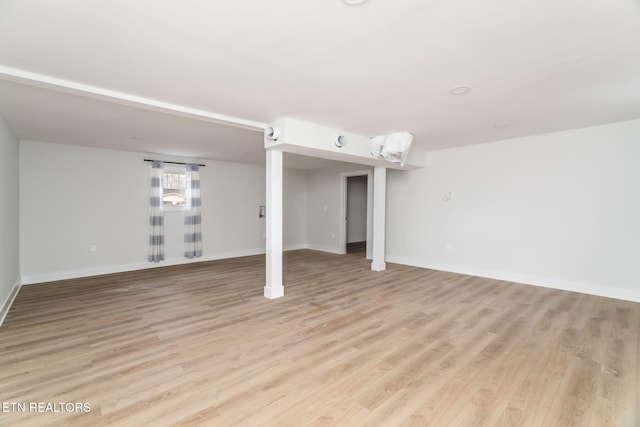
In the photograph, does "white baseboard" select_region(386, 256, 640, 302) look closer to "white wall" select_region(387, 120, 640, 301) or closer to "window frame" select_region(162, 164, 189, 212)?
"white wall" select_region(387, 120, 640, 301)

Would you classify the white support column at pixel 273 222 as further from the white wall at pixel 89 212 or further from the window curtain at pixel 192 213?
the white wall at pixel 89 212

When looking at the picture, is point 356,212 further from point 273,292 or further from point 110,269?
point 110,269

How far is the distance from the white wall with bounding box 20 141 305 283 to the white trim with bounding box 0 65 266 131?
11.0 feet

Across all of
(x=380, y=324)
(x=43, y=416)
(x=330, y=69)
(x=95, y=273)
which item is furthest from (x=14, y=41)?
(x=95, y=273)

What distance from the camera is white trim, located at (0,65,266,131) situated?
2.35m

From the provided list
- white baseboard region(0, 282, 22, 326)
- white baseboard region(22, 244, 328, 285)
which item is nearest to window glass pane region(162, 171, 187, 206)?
white baseboard region(22, 244, 328, 285)

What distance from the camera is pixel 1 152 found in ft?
11.2

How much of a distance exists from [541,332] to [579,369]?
72cm

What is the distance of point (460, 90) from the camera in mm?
2799

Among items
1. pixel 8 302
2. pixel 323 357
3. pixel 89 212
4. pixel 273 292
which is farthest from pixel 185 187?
pixel 323 357

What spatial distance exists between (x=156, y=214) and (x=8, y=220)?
227 cm

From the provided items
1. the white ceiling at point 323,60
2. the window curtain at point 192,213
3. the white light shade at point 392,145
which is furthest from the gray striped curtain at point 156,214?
the white light shade at point 392,145

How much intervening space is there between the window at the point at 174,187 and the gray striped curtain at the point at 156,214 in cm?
16

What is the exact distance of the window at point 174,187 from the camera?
20.5 ft
